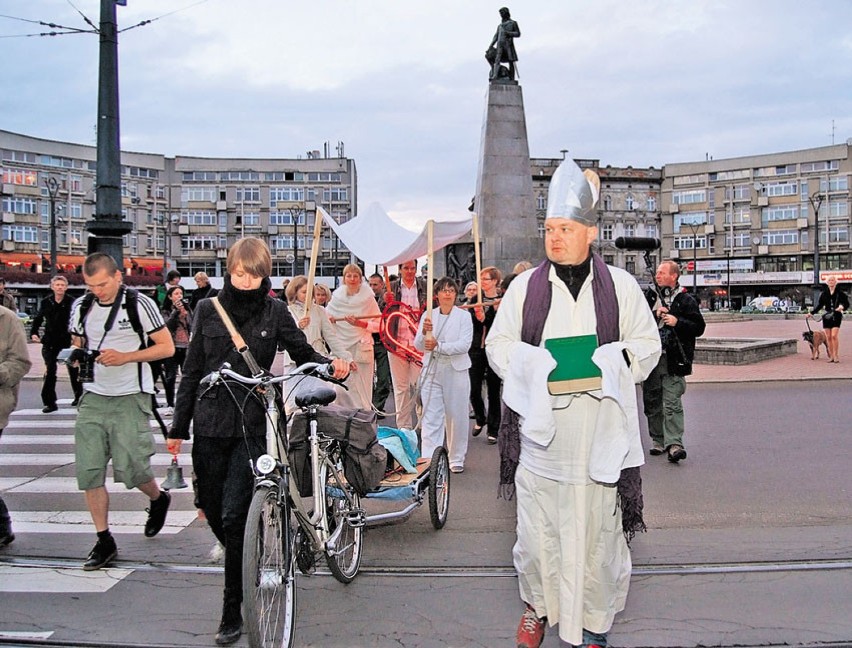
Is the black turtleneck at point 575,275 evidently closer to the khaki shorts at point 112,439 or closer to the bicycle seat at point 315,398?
the bicycle seat at point 315,398

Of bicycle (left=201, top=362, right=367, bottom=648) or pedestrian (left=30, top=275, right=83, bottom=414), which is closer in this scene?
bicycle (left=201, top=362, right=367, bottom=648)

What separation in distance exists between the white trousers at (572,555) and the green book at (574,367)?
425 millimetres

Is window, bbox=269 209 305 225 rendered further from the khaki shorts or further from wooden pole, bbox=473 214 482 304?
the khaki shorts

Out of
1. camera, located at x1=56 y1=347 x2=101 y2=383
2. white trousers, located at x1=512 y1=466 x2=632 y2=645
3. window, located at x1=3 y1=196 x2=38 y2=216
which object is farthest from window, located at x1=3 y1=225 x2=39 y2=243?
white trousers, located at x1=512 y1=466 x2=632 y2=645

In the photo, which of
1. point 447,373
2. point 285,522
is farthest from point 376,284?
point 285,522

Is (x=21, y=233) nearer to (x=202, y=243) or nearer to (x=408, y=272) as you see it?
(x=202, y=243)

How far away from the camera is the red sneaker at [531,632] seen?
3.64 m

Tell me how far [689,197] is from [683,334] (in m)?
90.7

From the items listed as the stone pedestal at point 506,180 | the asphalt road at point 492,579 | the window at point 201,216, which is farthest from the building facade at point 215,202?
the asphalt road at point 492,579

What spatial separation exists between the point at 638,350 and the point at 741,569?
2260 millimetres

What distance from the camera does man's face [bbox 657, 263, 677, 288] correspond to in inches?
323

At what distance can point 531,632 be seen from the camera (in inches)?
143

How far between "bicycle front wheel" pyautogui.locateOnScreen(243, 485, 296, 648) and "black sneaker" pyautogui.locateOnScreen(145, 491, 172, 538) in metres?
2.14

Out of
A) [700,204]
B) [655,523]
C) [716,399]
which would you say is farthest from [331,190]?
[655,523]
